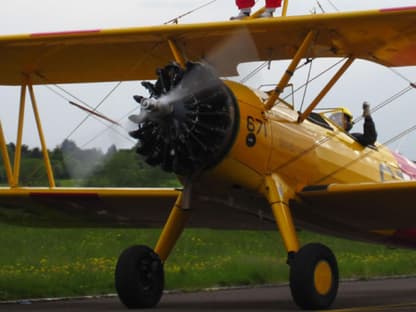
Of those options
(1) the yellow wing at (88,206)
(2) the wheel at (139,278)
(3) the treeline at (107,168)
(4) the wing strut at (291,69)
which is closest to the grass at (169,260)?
(1) the yellow wing at (88,206)

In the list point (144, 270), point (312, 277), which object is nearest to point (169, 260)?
point (144, 270)

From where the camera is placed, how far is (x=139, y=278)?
11789mm

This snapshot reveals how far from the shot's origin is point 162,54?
13.4m

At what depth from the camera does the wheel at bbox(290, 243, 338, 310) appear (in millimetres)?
10742

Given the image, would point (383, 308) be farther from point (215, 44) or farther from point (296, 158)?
point (215, 44)

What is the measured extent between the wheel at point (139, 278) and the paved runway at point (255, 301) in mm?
178

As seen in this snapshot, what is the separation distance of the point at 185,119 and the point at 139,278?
6.70ft

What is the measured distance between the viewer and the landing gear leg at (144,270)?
11.7 meters

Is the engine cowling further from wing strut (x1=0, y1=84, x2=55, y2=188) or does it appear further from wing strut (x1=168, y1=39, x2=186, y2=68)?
wing strut (x1=0, y1=84, x2=55, y2=188)

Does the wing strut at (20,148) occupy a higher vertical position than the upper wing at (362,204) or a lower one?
higher

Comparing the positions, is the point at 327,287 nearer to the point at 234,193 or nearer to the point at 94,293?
the point at 234,193

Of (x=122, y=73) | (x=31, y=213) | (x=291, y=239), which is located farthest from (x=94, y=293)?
(x=291, y=239)

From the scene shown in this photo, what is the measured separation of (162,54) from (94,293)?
3327mm

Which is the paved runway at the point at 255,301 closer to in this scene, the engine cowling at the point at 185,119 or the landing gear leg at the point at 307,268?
the landing gear leg at the point at 307,268
